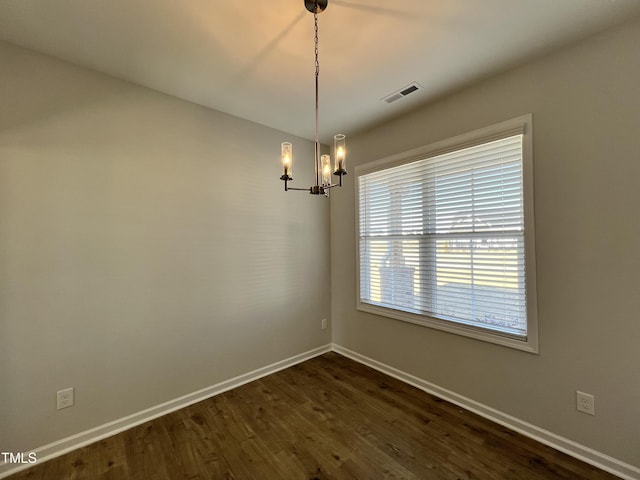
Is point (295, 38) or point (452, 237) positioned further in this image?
point (452, 237)

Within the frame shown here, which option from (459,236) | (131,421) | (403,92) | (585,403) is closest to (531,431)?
(585,403)

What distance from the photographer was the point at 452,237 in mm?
2420

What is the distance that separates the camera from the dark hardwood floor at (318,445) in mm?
1690

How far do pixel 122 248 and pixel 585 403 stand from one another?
343cm

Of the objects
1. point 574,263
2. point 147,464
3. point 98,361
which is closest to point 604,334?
point 574,263

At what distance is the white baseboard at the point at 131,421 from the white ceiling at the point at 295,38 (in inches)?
105

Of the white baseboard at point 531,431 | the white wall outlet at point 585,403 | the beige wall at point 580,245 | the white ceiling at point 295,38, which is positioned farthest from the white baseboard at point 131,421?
the white ceiling at point 295,38

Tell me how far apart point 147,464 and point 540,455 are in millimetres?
2573

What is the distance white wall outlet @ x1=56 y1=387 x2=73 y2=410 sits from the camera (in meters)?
1.87

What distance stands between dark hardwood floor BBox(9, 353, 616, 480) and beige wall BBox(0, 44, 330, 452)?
1.05 feet

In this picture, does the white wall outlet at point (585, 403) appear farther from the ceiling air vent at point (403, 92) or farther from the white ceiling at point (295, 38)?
the ceiling air vent at point (403, 92)

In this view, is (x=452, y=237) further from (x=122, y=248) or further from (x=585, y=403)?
(x=122, y=248)

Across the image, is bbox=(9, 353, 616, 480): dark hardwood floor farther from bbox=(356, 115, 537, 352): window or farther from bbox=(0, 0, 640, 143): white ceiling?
bbox=(0, 0, 640, 143): white ceiling

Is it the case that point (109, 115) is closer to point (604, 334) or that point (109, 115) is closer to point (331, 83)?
point (331, 83)
